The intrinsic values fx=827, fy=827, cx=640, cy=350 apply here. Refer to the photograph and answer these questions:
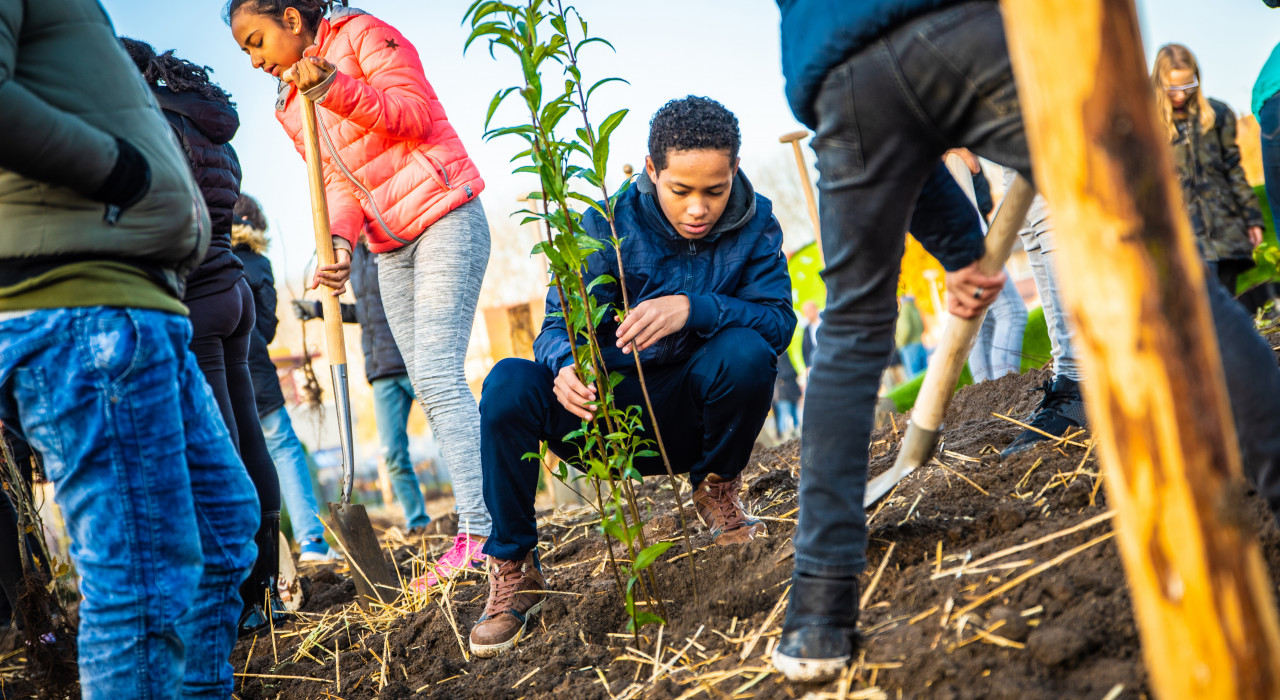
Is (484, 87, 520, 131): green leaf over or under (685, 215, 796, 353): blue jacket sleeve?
over

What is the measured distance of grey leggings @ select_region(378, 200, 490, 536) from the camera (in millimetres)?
3006

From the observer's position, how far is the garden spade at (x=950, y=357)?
64.2 inches

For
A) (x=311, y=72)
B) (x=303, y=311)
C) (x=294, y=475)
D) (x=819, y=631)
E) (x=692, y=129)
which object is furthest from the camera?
(x=303, y=311)

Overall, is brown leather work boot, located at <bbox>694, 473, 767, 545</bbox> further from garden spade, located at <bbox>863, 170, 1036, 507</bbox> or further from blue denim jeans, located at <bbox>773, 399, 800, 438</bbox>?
blue denim jeans, located at <bbox>773, 399, 800, 438</bbox>

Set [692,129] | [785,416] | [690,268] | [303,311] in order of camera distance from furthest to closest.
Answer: [785,416], [303,311], [690,268], [692,129]

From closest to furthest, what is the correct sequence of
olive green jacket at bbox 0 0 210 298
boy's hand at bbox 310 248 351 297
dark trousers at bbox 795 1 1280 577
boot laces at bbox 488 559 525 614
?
dark trousers at bbox 795 1 1280 577
olive green jacket at bbox 0 0 210 298
boot laces at bbox 488 559 525 614
boy's hand at bbox 310 248 351 297

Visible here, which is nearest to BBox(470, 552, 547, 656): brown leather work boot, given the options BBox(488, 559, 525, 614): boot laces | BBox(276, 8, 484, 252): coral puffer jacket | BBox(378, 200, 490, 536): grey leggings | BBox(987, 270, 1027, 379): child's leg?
BBox(488, 559, 525, 614): boot laces

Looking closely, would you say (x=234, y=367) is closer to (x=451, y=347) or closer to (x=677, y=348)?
(x=451, y=347)

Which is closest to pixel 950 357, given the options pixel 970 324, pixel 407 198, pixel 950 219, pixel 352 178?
pixel 970 324

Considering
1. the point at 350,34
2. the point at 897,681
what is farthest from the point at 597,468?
the point at 350,34

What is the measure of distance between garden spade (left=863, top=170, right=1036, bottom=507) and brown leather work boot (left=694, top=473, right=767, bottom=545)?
614 millimetres

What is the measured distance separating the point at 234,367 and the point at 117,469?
158 centimetres

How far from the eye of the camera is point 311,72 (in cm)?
279

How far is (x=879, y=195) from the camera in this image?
57.2 inches
